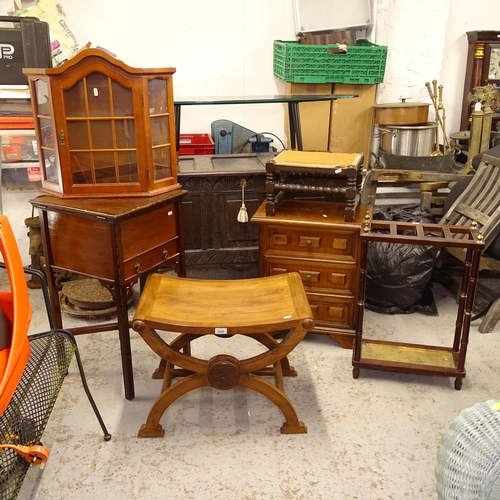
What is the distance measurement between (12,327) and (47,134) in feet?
3.70

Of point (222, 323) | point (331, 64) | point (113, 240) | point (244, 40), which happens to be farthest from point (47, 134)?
point (244, 40)

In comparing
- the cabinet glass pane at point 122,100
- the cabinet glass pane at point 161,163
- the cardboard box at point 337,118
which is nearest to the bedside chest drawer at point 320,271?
the cabinet glass pane at point 161,163

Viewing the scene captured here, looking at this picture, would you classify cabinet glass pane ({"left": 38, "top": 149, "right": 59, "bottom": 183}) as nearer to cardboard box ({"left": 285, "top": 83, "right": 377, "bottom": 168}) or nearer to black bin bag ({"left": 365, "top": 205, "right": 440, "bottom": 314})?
black bin bag ({"left": 365, "top": 205, "right": 440, "bottom": 314})

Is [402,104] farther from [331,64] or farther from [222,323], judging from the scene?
[222,323]

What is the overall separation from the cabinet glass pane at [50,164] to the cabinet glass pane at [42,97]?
0.19 metres

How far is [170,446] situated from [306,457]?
1.93 feet

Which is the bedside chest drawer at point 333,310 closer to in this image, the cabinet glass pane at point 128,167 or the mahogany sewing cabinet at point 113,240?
the mahogany sewing cabinet at point 113,240

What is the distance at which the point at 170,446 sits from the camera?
2.34 m

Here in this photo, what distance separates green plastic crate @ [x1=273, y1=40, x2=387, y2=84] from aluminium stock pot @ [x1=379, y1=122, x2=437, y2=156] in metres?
0.48

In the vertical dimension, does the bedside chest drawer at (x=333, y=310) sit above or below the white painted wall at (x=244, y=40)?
below

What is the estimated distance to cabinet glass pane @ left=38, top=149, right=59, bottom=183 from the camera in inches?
101

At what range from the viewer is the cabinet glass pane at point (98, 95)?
2.41 metres

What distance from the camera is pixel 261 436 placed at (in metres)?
2.39

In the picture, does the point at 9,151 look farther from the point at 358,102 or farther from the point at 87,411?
the point at 358,102
